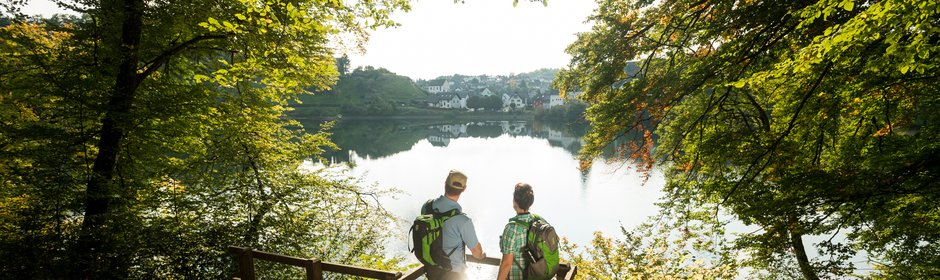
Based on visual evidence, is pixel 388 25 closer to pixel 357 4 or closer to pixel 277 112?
pixel 357 4

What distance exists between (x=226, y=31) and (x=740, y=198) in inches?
399

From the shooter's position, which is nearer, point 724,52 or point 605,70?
point 724,52

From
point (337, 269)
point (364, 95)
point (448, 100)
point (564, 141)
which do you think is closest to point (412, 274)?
point (337, 269)

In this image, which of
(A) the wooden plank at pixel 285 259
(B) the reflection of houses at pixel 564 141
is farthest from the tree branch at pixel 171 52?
(B) the reflection of houses at pixel 564 141

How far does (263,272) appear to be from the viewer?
7.39 metres

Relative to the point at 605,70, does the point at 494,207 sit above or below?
below

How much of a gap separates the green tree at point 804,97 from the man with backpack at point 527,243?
1821 millimetres

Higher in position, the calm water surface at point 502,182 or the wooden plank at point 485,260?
the wooden plank at point 485,260

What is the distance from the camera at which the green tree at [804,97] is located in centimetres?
348

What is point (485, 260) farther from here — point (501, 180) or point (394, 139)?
point (394, 139)

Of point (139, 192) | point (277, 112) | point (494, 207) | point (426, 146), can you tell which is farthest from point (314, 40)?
point (426, 146)

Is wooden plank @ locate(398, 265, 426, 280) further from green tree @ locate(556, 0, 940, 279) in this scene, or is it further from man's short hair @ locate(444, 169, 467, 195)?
green tree @ locate(556, 0, 940, 279)

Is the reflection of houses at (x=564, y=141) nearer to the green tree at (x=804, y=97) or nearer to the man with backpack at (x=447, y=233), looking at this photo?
the green tree at (x=804, y=97)

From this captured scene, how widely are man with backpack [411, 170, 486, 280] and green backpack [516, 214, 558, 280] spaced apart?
42 centimetres
